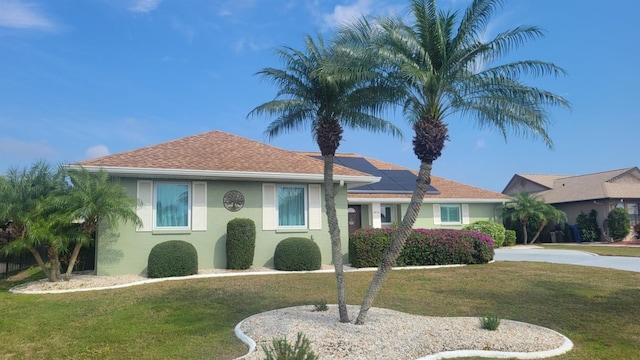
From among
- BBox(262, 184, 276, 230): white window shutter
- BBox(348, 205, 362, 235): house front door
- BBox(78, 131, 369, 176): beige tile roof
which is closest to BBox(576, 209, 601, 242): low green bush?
BBox(348, 205, 362, 235): house front door

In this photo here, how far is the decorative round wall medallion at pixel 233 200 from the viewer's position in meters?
14.8

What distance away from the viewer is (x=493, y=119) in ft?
25.6

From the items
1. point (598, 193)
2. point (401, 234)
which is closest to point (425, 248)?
point (401, 234)

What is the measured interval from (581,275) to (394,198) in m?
10.6

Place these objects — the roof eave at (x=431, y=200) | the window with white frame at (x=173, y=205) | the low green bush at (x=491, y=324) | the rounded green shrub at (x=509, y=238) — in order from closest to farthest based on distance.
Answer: the low green bush at (x=491, y=324), the window with white frame at (x=173, y=205), the roof eave at (x=431, y=200), the rounded green shrub at (x=509, y=238)

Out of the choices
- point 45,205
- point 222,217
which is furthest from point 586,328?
point 45,205

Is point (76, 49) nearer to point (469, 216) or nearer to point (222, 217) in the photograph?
point (222, 217)

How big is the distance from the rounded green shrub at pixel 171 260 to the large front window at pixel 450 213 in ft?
52.9

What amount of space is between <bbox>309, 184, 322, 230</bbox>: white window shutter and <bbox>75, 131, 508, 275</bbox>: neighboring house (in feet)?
0.12

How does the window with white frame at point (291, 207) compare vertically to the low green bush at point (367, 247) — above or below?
above

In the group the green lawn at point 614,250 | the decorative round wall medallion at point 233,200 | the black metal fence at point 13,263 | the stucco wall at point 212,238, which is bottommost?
the green lawn at point 614,250

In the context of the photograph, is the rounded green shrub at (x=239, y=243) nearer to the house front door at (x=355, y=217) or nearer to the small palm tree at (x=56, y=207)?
the small palm tree at (x=56, y=207)

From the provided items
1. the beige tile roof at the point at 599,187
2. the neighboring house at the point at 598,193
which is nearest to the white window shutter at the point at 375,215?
the neighboring house at the point at 598,193

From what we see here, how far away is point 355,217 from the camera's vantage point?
922 inches
